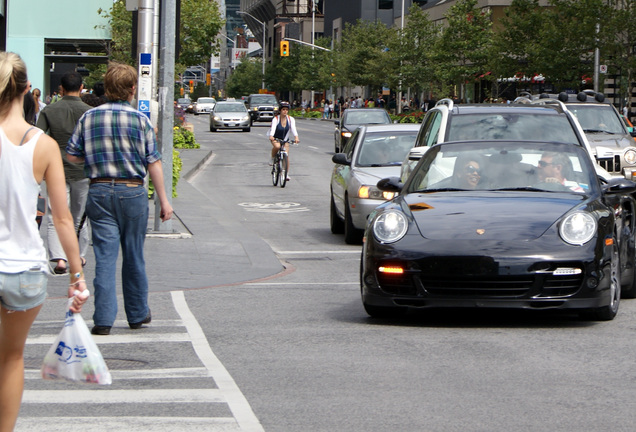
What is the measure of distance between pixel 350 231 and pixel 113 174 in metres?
7.42

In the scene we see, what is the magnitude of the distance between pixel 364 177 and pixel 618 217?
230 inches

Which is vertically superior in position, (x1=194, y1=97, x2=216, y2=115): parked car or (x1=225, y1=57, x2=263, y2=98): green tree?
(x1=225, y1=57, x2=263, y2=98): green tree

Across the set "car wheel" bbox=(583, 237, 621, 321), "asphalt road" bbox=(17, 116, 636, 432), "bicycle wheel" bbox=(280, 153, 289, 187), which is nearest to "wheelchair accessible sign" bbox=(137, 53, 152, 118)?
"asphalt road" bbox=(17, 116, 636, 432)

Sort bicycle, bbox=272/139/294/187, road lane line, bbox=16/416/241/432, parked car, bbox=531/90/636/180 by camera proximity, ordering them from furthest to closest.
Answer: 1. bicycle, bbox=272/139/294/187
2. parked car, bbox=531/90/636/180
3. road lane line, bbox=16/416/241/432

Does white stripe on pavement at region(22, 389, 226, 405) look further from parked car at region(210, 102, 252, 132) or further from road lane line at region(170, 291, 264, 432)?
parked car at region(210, 102, 252, 132)

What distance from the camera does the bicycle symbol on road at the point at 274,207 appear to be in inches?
806

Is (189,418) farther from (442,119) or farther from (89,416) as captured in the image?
(442,119)

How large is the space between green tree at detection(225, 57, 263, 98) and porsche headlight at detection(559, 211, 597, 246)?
420ft

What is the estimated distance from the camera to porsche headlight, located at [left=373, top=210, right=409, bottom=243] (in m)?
8.34

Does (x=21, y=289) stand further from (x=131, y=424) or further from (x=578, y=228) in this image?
(x=578, y=228)

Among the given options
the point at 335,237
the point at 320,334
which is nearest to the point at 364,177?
the point at 335,237

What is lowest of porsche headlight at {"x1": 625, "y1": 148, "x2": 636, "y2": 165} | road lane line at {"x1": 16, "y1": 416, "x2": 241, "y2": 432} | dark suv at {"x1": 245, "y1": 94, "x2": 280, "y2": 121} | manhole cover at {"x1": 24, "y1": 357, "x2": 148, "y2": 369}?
manhole cover at {"x1": 24, "y1": 357, "x2": 148, "y2": 369}

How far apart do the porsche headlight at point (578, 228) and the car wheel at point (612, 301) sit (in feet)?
1.22

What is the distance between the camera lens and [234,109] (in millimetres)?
58438
